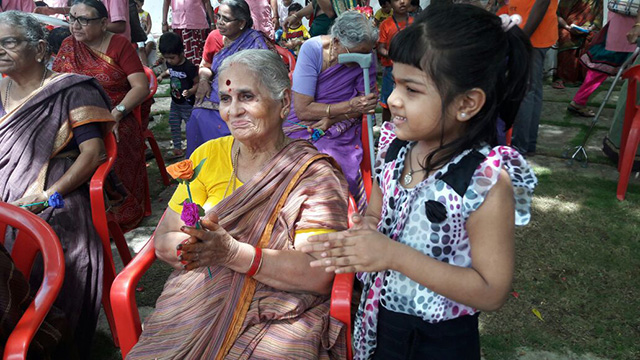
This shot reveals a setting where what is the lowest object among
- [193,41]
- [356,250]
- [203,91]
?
[193,41]

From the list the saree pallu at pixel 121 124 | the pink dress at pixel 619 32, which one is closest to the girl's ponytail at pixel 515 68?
the saree pallu at pixel 121 124

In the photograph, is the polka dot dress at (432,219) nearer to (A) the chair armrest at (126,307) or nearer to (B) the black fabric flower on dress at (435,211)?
(B) the black fabric flower on dress at (435,211)

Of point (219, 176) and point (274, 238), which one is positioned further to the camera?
point (219, 176)

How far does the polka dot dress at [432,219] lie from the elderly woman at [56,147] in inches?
64.1

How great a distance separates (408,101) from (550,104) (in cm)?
616

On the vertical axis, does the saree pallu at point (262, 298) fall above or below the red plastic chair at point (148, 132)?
above

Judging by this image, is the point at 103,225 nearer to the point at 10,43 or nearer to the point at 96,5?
the point at 10,43

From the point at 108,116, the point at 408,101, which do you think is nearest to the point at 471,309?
the point at 408,101

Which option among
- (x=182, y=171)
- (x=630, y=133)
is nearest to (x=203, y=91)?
(x=182, y=171)

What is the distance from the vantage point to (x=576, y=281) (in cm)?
293

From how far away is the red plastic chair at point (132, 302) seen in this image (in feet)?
5.49

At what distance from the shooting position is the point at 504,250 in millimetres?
1215

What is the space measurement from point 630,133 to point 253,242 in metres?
3.43

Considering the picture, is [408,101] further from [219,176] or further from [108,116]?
[108,116]
